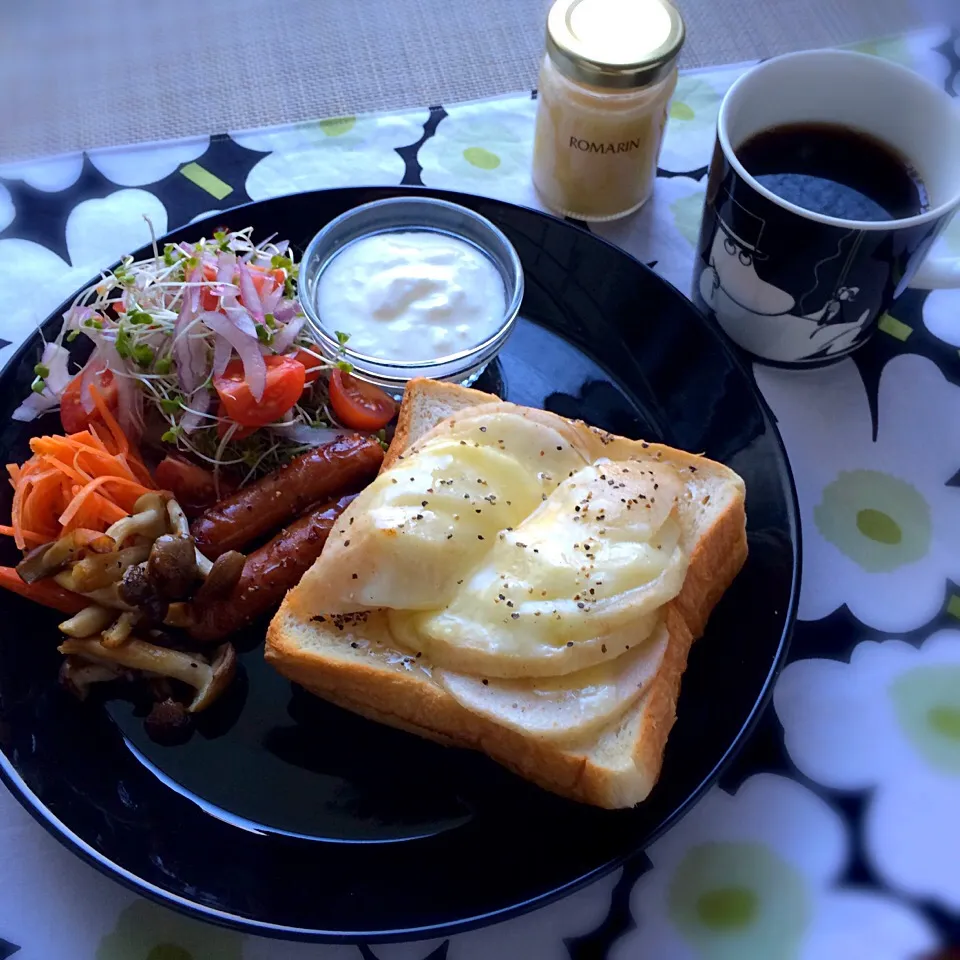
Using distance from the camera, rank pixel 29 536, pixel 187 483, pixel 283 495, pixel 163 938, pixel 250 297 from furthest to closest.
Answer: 1. pixel 250 297
2. pixel 187 483
3. pixel 283 495
4. pixel 29 536
5. pixel 163 938

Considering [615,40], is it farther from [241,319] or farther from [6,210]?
[6,210]

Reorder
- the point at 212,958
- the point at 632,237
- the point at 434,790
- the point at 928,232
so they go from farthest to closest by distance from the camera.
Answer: the point at 632,237 → the point at 928,232 → the point at 434,790 → the point at 212,958

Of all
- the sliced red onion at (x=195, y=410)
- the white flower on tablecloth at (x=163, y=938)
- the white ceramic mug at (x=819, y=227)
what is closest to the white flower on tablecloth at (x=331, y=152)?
the sliced red onion at (x=195, y=410)

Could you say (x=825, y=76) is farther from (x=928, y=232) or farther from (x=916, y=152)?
(x=928, y=232)

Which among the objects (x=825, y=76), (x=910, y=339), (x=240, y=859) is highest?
(x=825, y=76)

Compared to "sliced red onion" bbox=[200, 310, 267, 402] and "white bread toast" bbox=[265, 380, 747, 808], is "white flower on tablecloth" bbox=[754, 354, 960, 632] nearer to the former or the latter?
"white bread toast" bbox=[265, 380, 747, 808]

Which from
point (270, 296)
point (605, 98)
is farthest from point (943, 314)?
point (270, 296)

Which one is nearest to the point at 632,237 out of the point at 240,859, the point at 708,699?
the point at 708,699
